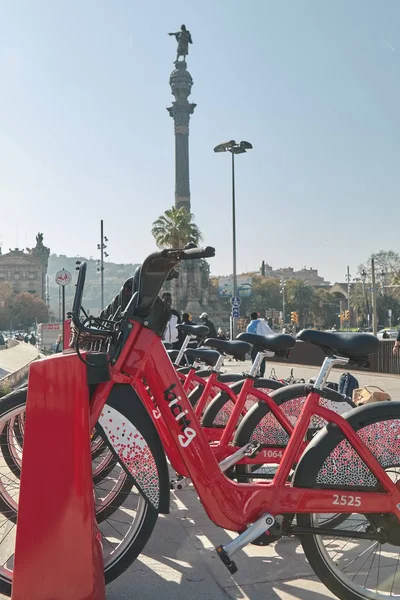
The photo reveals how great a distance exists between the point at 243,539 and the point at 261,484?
1.01ft

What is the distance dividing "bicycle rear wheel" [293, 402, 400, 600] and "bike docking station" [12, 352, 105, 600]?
1.00 metres

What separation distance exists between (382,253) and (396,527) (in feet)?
259

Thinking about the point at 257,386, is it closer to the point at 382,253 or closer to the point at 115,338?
the point at 115,338

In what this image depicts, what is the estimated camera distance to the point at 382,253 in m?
78.4

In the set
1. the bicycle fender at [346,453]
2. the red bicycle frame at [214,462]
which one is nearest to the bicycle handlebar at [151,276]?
the red bicycle frame at [214,462]

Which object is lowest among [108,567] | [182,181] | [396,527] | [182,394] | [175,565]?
[175,565]

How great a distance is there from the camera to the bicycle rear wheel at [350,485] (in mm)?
2871

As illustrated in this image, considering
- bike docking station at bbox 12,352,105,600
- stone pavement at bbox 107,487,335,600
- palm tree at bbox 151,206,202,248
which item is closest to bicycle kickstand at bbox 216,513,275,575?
stone pavement at bbox 107,487,335,600

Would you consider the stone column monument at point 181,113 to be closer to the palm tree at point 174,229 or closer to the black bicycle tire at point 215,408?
the palm tree at point 174,229

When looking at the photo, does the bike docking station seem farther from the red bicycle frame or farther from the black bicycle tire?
the black bicycle tire

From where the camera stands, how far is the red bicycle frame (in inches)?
114

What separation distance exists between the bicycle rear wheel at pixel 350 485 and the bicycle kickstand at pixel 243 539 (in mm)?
159

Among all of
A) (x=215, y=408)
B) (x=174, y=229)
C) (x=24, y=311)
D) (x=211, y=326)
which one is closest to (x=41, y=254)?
(x=24, y=311)

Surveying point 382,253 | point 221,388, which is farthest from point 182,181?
point 221,388
